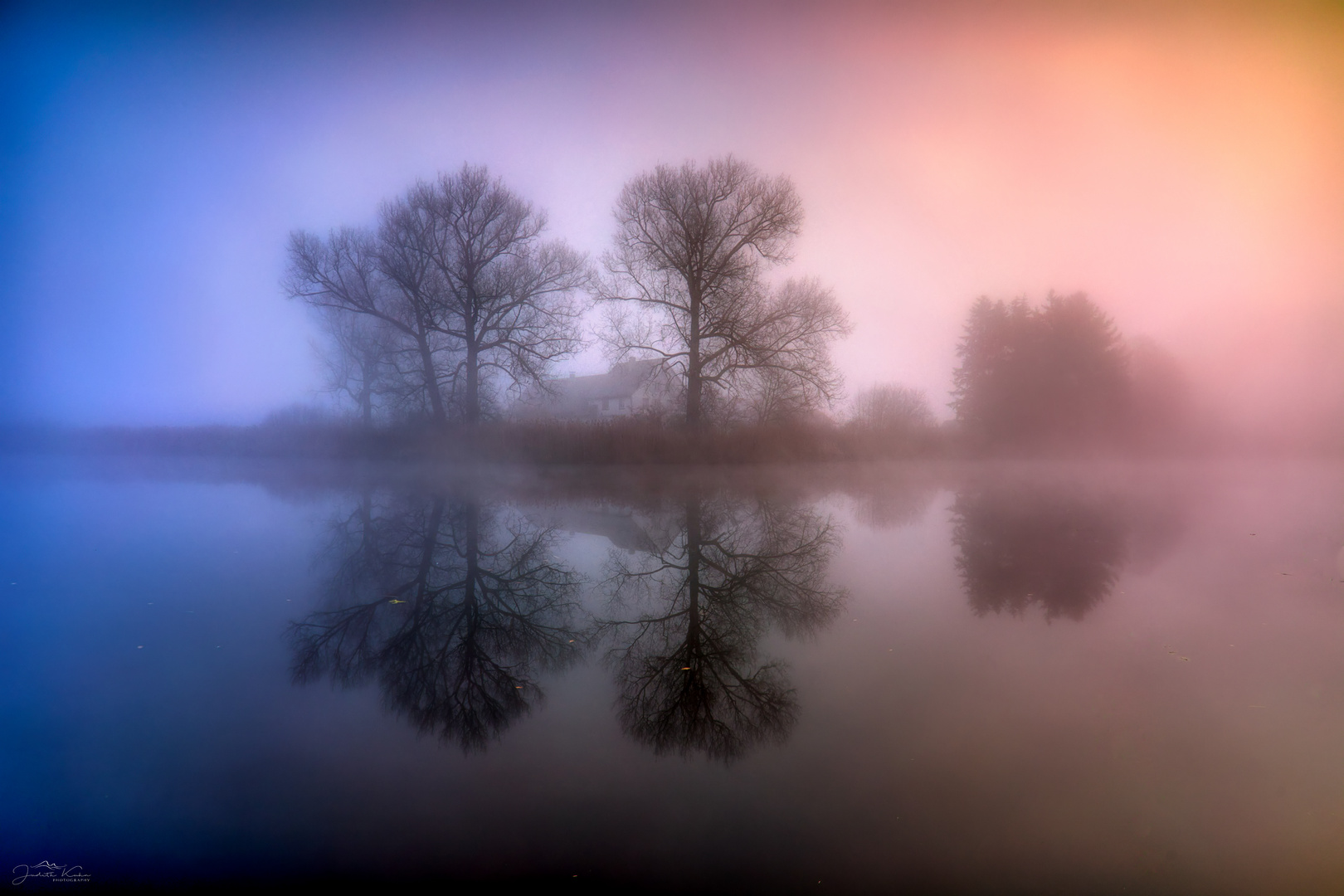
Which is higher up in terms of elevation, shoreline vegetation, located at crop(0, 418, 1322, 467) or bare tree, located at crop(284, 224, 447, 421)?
bare tree, located at crop(284, 224, 447, 421)

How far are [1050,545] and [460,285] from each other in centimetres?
1849

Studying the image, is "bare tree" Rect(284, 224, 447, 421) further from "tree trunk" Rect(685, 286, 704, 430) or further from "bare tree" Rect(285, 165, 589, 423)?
"tree trunk" Rect(685, 286, 704, 430)

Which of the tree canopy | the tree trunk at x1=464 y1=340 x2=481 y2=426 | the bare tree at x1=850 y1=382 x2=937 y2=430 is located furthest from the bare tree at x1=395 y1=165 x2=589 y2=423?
the tree canopy

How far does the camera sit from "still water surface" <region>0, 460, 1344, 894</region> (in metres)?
2.44

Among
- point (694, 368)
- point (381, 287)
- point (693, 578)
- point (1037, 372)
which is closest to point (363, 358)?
point (381, 287)

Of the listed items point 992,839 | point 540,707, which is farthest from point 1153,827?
point 540,707

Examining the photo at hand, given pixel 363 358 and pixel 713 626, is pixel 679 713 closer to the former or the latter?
pixel 713 626

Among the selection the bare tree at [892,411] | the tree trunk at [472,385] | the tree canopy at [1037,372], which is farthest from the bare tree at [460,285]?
the tree canopy at [1037,372]

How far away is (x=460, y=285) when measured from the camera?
20.1 m

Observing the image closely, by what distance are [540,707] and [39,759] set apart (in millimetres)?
2522

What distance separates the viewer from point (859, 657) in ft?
14.4

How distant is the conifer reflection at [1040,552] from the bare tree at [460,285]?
14432mm

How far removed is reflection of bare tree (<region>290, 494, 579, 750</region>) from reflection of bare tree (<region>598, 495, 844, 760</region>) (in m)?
0.62

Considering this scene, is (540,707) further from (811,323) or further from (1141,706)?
(811,323)
